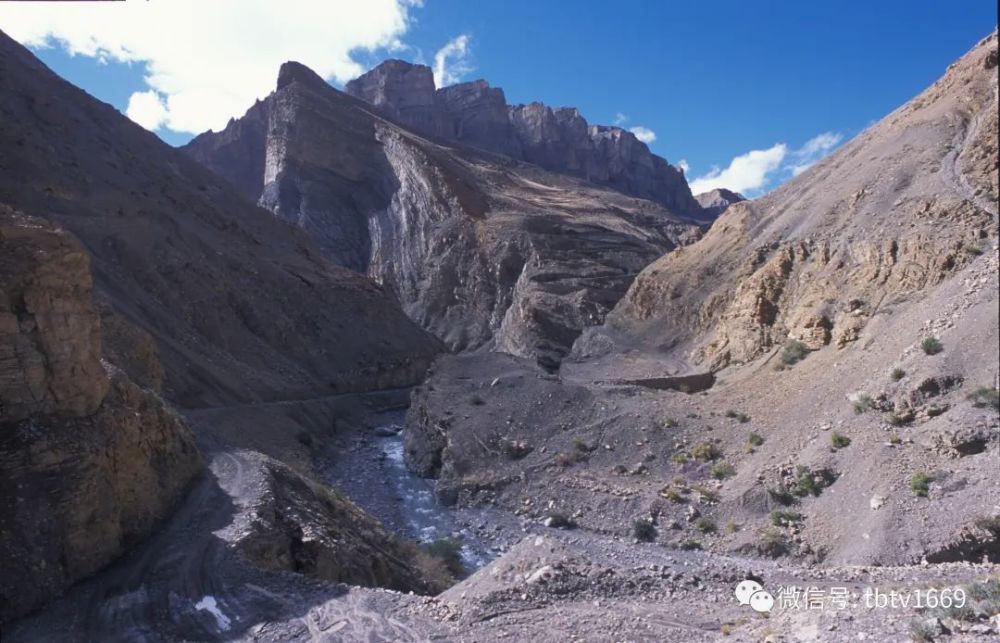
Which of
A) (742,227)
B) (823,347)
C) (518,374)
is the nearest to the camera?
(823,347)

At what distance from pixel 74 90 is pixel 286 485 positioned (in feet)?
167

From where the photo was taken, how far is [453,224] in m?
69.2

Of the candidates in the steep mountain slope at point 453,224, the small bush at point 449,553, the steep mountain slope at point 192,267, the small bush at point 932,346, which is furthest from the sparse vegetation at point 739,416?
the steep mountain slope at point 453,224

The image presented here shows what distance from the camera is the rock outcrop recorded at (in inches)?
5463

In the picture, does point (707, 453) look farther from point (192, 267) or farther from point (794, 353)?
point (192, 267)

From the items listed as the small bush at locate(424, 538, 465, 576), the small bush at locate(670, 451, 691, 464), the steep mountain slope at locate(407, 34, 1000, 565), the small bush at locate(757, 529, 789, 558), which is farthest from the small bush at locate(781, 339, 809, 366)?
the small bush at locate(424, 538, 465, 576)

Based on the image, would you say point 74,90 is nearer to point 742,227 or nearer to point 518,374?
point 518,374

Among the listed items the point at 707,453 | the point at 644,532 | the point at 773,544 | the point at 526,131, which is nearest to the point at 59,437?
the point at 644,532

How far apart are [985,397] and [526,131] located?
120 m

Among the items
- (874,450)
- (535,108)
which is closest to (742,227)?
(874,450)

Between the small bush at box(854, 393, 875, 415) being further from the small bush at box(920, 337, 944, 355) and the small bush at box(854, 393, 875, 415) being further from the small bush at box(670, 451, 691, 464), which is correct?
the small bush at box(670, 451, 691, 464)

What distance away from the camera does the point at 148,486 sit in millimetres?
13305

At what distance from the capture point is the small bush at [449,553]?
17250 millimetres

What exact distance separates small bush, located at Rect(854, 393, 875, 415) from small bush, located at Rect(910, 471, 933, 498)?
3269 mm
